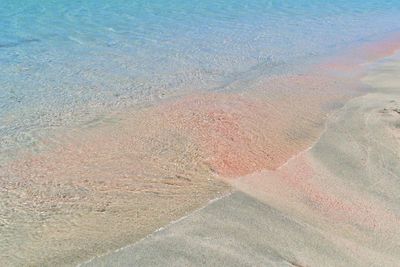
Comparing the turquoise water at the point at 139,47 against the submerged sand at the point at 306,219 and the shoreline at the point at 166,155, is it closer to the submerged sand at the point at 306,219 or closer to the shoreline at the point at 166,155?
the shoreline at the point at 166,155

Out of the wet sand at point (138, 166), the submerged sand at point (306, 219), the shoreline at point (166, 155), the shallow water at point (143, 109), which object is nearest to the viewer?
the submerged sand at point (306, 219)

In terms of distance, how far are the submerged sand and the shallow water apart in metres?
0.21

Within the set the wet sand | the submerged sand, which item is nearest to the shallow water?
the wet sand

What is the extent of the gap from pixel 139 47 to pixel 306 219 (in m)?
6.02

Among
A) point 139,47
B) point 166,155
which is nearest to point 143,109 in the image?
point 166,155

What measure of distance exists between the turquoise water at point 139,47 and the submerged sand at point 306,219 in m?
2.53

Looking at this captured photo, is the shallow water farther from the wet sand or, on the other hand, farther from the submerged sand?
the submerged sand

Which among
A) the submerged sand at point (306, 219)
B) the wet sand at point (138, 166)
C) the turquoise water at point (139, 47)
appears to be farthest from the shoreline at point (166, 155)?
the turquoise water at point (139, 47)

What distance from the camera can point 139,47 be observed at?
8016mm

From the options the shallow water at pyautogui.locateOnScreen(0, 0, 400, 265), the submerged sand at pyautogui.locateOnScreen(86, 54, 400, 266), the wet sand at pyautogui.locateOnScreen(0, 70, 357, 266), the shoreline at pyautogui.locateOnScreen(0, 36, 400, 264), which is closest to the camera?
the submerged sand at pyautogui.locateOnScreen(86, 54, 400, 266)

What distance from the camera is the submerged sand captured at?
2576 millimetres

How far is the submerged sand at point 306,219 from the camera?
8.45 ft

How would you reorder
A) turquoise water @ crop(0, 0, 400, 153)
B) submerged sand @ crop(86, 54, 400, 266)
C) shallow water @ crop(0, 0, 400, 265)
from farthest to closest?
turquoise water @ crop(0, 0, 400, 153) → shallow water @ crop(0, 0, 400, 265) → submerged sand @ crop(86, 54, 400, 266)

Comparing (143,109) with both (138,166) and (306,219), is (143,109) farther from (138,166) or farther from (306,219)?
(306,219)
